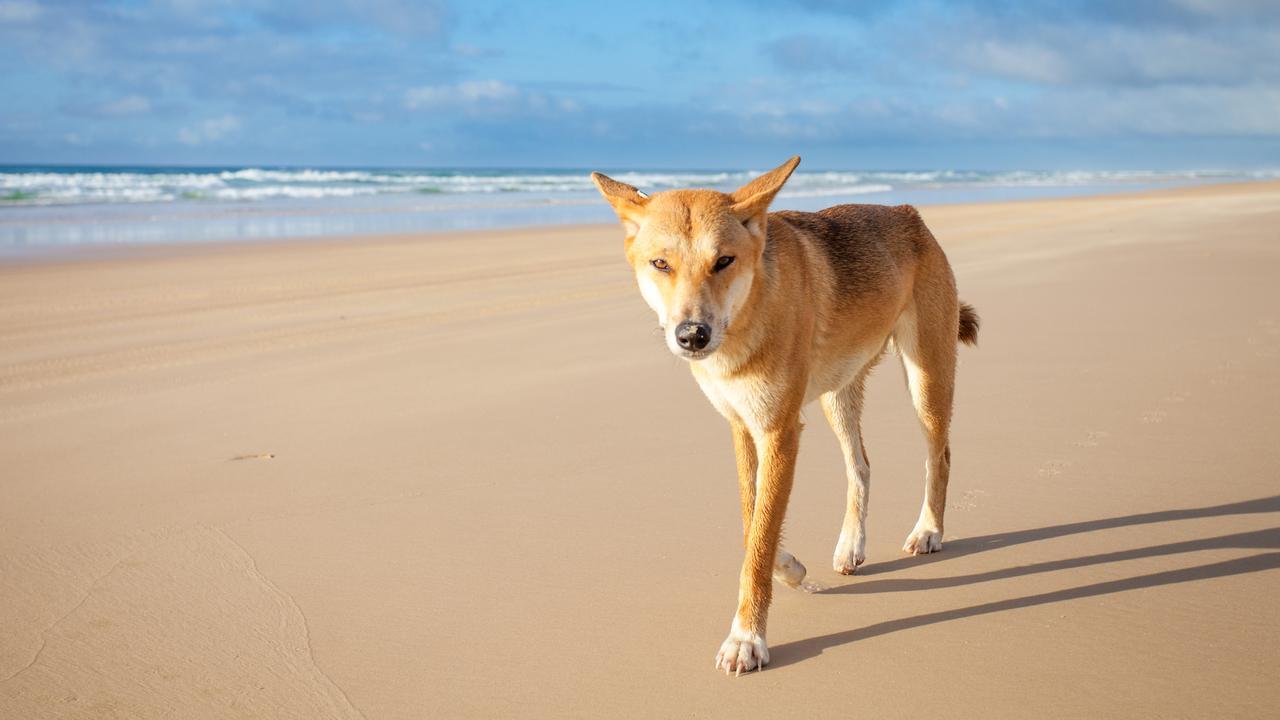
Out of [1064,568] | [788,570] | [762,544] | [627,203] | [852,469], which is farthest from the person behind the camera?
[852,469]

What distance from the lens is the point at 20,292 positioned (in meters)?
11.2

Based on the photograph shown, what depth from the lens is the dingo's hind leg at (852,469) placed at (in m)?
4.05

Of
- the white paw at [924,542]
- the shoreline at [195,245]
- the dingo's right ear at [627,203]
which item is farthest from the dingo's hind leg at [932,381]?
the shoreline at [195,245]

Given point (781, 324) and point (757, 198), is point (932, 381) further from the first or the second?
point (757, 198)

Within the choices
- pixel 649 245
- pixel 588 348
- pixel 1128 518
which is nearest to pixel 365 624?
pixel 649 245

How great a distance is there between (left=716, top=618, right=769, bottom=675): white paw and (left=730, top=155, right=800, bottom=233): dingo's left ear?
4.85 feet

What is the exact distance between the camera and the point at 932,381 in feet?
14.2

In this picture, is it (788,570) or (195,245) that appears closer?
(788,570)

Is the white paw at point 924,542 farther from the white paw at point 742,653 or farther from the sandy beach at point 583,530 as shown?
the white paw at point 742,653

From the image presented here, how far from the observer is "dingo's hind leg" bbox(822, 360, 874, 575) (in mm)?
4055

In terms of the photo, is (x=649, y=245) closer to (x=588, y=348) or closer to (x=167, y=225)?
(x=588, y=348)

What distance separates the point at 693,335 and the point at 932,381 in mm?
1723

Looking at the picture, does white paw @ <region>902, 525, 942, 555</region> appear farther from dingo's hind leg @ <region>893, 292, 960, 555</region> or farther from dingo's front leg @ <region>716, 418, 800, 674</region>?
dingo's front leg @ <region>716, 418, 800, 674</region>

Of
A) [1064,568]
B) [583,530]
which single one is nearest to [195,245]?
[583,530]
